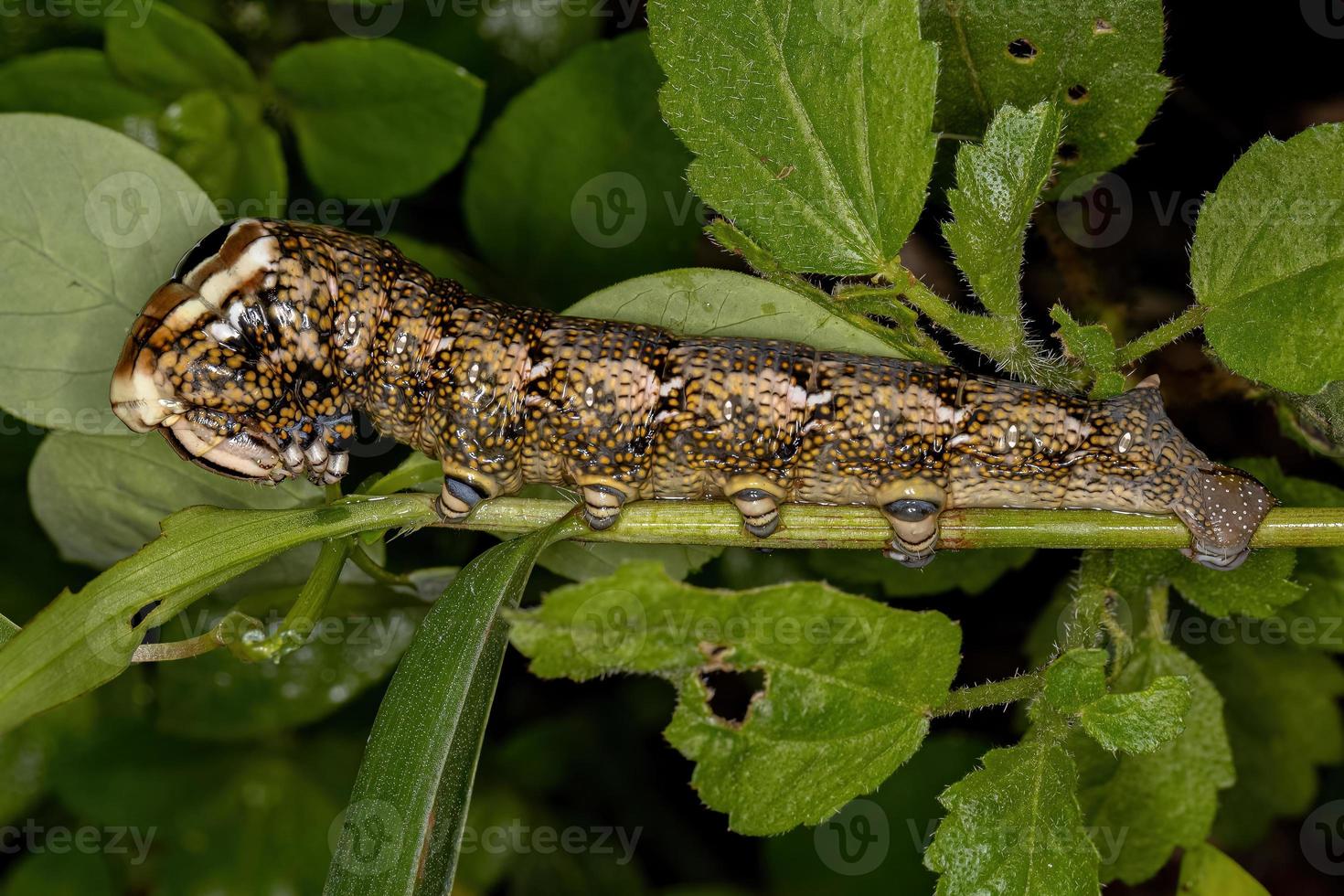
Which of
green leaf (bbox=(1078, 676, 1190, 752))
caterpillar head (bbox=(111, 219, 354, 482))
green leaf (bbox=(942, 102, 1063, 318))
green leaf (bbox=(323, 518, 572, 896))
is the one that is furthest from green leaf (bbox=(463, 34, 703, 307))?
green leaf (bbox=(1078, 676, 1190, 752))

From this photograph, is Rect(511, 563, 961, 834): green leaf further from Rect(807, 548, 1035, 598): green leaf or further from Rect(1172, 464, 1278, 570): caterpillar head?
Rect(807, 548, 1035, 598): green leaf

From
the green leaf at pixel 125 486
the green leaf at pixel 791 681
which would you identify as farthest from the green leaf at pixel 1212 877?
the green leaf at pixel 125 486

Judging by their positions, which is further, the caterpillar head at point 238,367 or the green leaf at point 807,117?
the caterpillar head at point 238,367

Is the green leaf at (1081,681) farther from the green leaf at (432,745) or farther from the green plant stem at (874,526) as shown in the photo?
the green leaf at (432,745)

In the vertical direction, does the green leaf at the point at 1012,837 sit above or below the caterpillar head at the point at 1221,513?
below

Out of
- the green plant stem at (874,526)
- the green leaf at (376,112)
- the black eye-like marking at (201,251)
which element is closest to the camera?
the green plant stem at (874,526)

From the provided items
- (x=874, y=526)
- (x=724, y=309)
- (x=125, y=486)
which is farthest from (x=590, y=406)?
(x=125, y=486)
